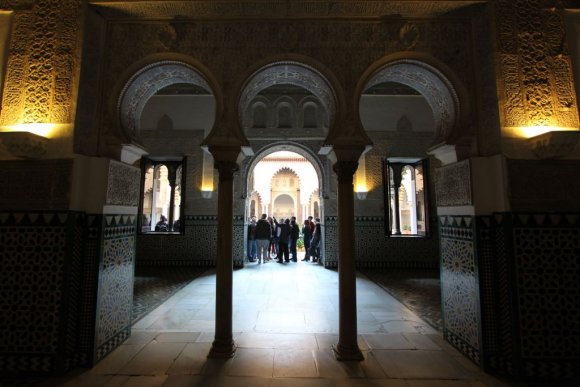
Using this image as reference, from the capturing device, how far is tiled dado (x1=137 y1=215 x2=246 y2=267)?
7113 millimetres

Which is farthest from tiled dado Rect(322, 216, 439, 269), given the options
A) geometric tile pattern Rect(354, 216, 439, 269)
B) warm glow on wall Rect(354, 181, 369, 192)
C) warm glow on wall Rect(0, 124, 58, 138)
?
warm glow on wall Rect(0, 124, 58, 138)

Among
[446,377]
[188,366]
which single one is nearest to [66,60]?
[188,366]

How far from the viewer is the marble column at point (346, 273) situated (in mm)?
2596

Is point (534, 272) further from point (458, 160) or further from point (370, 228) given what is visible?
point (370, 228)

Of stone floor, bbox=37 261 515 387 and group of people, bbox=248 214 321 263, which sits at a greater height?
group of people, bbox=248 214 321 263

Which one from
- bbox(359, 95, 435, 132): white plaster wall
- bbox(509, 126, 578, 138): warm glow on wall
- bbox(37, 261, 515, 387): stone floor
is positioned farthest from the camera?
bbox(359, 95, 435, 132): white plaster wall

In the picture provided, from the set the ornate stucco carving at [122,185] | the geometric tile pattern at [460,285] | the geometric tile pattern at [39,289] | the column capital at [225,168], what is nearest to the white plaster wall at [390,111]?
the geometric tile pattern at [460,285]

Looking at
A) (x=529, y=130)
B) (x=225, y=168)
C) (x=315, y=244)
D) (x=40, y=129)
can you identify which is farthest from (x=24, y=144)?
(x=315, y=244)

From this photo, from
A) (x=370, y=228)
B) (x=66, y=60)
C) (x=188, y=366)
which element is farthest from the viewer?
(x=370, y=228)

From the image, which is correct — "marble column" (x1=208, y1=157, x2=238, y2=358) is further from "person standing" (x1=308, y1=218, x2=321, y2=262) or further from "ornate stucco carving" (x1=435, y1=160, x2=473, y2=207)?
"person standing" (x1=308, y1=218, x2=321, y2=262)

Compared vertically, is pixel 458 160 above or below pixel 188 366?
above

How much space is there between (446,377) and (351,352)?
0.73 metres

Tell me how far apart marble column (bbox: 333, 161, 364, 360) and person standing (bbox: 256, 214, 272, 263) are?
502cm

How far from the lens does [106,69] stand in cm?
285
